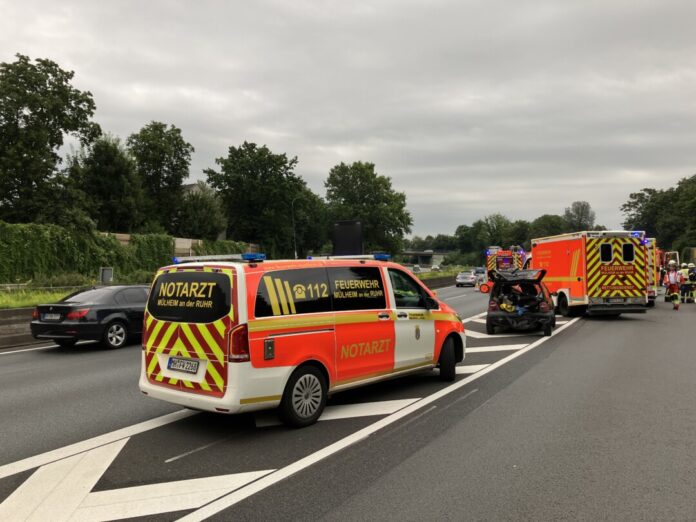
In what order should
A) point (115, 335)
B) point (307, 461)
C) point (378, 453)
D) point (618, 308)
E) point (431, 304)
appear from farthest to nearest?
1. point (618, 308)
2. point (115, 335)
3. point (431, 304)
4. point (378, 453)
5. point (307, 461)

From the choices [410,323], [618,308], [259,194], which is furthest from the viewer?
[259,194]

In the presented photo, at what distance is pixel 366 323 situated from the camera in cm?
653

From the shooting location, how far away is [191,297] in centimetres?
567

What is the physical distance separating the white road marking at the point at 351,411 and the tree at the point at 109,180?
48407 mm

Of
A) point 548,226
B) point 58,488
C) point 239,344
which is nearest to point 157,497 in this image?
point 58,488

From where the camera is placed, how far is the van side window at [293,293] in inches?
218

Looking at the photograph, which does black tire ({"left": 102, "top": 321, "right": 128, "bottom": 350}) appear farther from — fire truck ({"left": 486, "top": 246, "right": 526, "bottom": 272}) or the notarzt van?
fire truck ({"left": 486, "top": 246, "right": 526, "bottom": 272})

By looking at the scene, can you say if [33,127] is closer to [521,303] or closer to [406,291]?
[521,303]

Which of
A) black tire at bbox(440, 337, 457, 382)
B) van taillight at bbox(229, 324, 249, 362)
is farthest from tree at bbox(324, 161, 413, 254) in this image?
van taillight at bbox(229, 324, 249, 362)

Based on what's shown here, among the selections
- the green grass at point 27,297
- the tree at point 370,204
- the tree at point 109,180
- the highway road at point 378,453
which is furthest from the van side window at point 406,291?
the tree at point 370,204

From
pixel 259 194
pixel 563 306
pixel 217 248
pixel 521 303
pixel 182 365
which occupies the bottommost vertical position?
pixel 563 306

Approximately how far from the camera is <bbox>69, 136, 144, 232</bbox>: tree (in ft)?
163

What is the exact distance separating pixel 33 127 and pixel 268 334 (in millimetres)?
37480

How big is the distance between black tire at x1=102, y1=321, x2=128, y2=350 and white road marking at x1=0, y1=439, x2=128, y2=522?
7.13m
